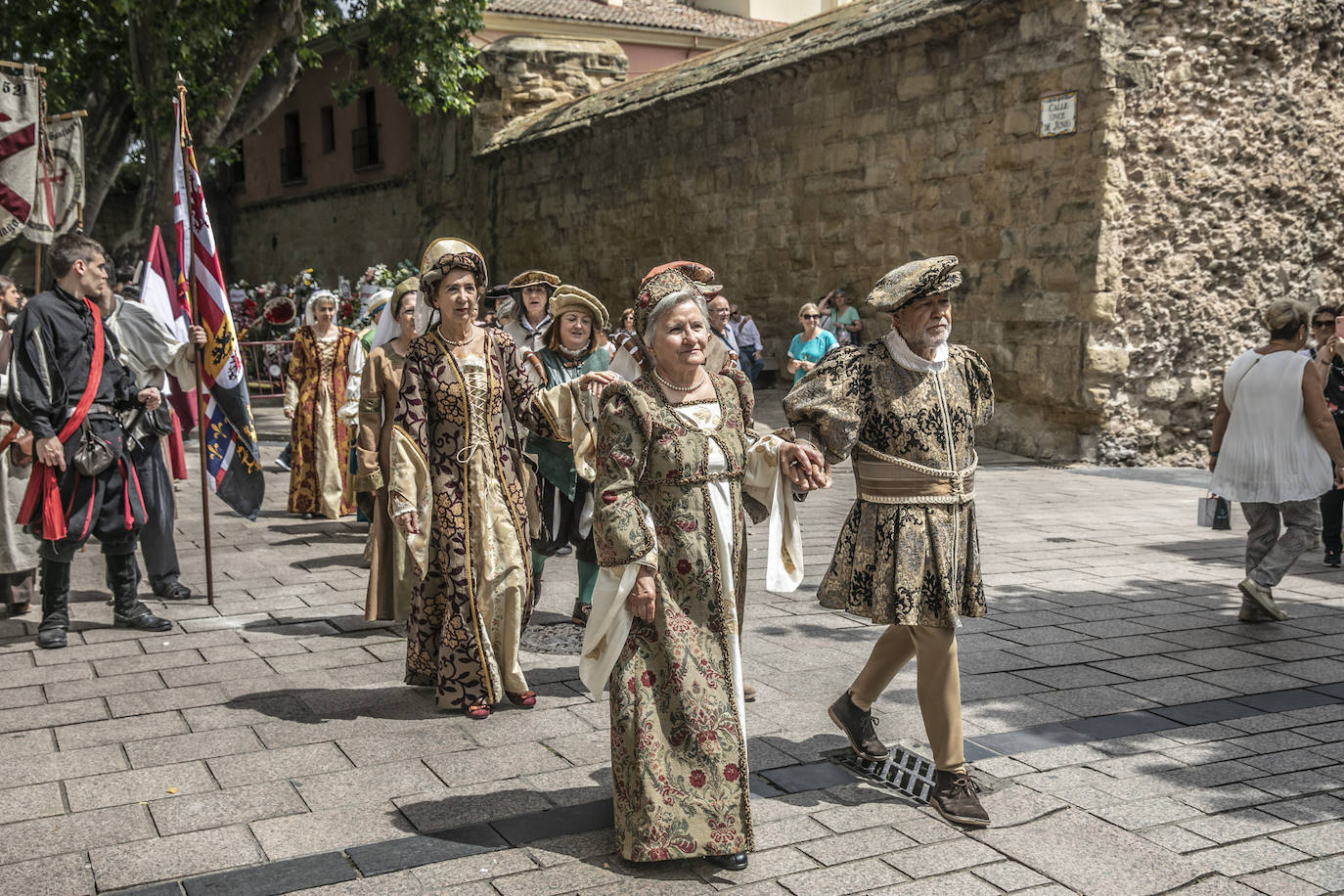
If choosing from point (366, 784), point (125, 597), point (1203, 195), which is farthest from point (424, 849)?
point (1203, 195)

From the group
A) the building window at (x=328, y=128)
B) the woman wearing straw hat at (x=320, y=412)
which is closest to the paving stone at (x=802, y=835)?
the woman wearing straw hat at (x=320, y=412)

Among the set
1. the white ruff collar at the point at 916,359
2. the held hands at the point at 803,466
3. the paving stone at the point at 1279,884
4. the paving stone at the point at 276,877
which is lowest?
the paving stone at the point at 276,877

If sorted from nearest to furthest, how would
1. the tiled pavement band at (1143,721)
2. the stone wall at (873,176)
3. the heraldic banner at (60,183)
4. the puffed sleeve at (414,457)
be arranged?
the tiled pavement band at (1143,721)
the puffed sleeve at (414,457)
the heraldic banner at (60,183)
the stone wall at (873,176)

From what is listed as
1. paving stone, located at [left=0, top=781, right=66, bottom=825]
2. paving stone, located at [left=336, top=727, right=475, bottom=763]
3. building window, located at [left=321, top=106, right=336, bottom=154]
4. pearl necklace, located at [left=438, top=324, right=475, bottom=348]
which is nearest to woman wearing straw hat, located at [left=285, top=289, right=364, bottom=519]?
pearl necklace, located at [left=438, top=324, right=475, bottom=348]

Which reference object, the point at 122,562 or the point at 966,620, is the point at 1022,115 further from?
the point at 122,562

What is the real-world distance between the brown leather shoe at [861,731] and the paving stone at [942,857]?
0.62 m

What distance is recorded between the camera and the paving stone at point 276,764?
13.8ft

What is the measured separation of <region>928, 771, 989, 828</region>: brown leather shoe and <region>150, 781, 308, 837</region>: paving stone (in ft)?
6.36

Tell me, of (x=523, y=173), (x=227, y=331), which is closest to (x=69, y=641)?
(x=227, y=331)

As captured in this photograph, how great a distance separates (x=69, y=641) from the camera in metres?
6.02

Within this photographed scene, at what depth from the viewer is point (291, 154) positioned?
1393 inches

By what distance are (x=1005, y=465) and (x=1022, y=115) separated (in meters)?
3.44

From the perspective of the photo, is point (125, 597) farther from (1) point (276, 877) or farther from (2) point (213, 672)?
(1) point (276, 877)

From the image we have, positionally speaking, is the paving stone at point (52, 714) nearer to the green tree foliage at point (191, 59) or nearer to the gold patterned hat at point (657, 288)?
the gold patterned hat at point (657, 288)
